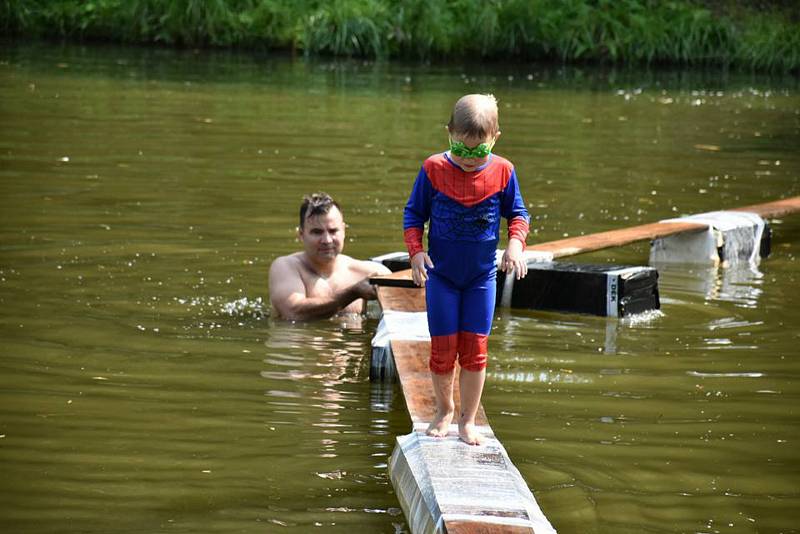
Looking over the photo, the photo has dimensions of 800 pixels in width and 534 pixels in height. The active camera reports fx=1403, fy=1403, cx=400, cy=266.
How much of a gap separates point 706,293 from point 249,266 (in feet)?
9.95

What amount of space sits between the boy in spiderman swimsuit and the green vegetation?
23.3 metres

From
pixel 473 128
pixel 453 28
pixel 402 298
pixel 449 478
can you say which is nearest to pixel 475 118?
pixel 473 128

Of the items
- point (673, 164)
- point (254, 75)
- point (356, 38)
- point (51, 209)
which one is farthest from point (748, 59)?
point (51, 209)

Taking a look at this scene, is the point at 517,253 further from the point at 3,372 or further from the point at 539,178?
the point at 539,178

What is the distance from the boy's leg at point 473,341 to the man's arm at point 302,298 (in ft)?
9.38

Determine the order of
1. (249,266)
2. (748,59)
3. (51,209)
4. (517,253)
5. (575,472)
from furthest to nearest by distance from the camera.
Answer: (748,59), (51,209), (249,266), (575,472), (517,253)

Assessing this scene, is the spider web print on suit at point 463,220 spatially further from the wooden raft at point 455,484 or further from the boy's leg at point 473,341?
the wooden raft at point 455,484

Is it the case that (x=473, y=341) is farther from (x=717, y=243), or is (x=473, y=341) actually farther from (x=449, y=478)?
(x=717, y=243)

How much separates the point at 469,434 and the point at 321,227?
Answer: 3305mm

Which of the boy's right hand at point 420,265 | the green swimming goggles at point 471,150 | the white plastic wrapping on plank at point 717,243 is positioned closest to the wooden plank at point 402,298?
the boy's right hand at point 420,265

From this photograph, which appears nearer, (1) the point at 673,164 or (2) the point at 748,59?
(1) the point at 673,164

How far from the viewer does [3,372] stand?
21.9 ft

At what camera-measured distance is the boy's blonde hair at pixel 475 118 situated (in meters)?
4.96

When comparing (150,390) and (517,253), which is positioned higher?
(517,253)
